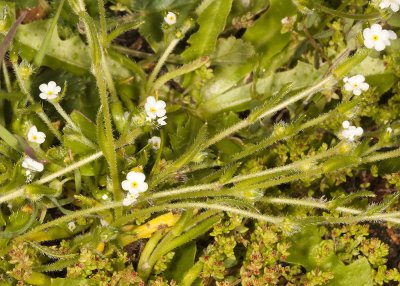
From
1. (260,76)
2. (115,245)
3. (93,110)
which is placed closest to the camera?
(115,245)

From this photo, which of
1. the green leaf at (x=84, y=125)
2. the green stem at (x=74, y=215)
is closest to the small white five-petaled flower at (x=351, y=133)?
the green stem at (x=74, y=215)

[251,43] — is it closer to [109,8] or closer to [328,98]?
[328,98]

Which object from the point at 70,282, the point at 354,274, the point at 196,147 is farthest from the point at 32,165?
the point at 354,274

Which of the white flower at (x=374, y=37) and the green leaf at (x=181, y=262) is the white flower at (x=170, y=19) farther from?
the green leaf at (x=181, y=262)

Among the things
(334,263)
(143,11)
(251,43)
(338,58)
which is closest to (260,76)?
(251,43)

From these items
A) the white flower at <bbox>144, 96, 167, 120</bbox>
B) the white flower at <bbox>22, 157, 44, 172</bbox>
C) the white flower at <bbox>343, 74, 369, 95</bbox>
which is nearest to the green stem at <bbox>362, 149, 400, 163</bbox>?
the white flower at <bbox>343, 74, 369, 95</bbox>

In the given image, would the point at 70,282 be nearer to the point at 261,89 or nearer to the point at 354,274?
the point at 354,274

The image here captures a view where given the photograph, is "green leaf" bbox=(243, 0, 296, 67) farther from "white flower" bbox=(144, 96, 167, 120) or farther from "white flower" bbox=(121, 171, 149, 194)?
"white flower" bbox=(121, 171, 149, 194)
